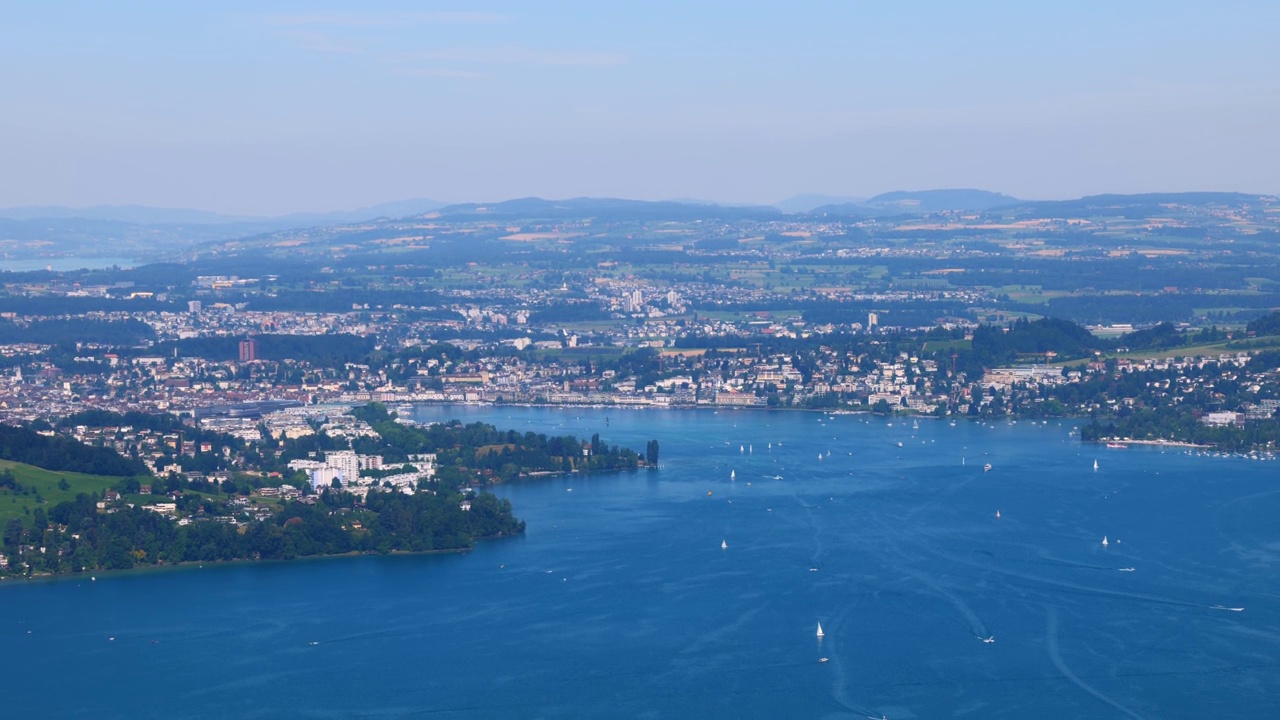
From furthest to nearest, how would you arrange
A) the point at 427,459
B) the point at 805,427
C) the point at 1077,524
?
the point at 805,427, the point at 427,459, the point at 1077,524

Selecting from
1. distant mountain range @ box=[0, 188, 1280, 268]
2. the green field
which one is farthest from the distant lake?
the green field

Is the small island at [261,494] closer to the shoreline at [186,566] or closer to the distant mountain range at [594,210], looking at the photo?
the shoreline at [186,566]

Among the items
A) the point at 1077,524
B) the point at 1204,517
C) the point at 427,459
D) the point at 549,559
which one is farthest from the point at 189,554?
the point at 1204,517

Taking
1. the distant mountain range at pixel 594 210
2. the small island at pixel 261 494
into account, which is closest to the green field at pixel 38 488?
the small island at pixel 261 494

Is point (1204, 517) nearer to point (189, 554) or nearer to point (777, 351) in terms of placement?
point (189, 554)

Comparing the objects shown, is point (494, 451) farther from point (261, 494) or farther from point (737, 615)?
point (737, 615)

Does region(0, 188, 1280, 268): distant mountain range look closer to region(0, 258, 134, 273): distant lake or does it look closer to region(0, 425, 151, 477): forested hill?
region(0, 258, 134, 273): distant lake
